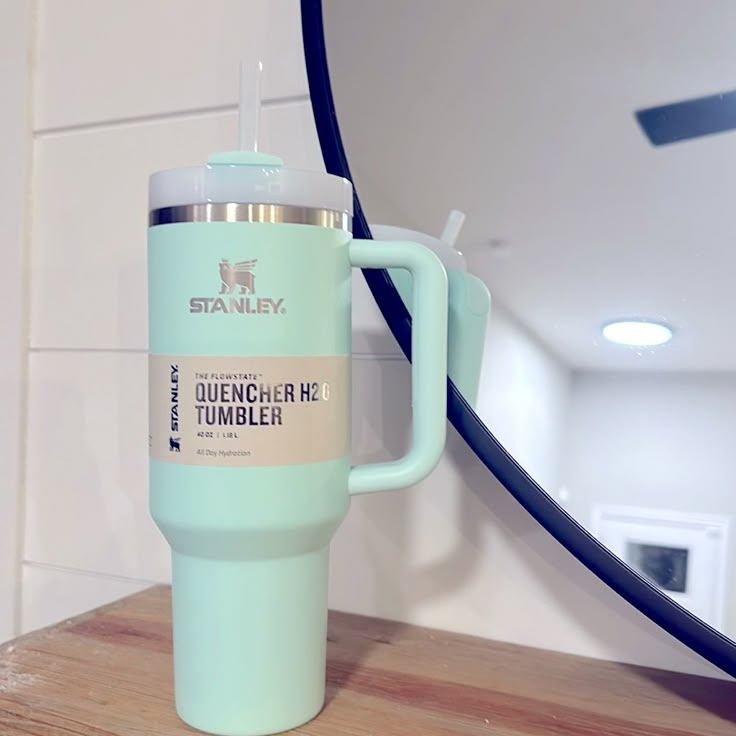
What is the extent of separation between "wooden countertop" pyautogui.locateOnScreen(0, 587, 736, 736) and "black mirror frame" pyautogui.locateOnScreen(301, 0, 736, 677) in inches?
1.7

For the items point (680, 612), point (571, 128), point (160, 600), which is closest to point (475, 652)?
point (680, 612)

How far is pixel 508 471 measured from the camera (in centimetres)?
53

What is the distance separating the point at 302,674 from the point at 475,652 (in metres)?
0.17

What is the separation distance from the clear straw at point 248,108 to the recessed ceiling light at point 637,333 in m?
0.24

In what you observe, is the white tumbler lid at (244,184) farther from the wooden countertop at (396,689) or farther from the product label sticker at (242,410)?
the wooden countertop at (396,689)

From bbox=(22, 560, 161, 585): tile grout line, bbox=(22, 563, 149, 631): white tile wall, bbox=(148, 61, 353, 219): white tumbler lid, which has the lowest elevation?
bbox=(22, 563, 149, 631): white tile wall

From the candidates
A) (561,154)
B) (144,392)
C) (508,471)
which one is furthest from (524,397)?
(144,392)

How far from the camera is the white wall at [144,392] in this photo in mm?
572

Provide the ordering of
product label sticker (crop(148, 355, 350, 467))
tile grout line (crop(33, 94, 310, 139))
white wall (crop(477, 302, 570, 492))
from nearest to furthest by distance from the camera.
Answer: product label sticker (crop(148, 355, 350, 467)), white wall (crop(477, 302, 570, 492)), tile grout line (crop(33, 94, 310, 139))

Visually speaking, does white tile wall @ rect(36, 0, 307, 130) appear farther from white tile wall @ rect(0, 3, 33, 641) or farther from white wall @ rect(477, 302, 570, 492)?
white wall @ rect(477, 302, 570, 492)

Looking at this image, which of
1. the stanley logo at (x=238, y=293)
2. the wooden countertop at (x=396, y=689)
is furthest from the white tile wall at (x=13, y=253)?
the stanley logo at (x=238, y=293)

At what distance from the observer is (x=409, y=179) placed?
0.55 metres

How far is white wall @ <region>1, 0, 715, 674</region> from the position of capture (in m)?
0.57

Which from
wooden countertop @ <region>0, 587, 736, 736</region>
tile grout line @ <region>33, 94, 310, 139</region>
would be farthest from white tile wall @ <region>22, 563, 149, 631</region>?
tile grout line @ <region>33, 94, 310, 139</region>
